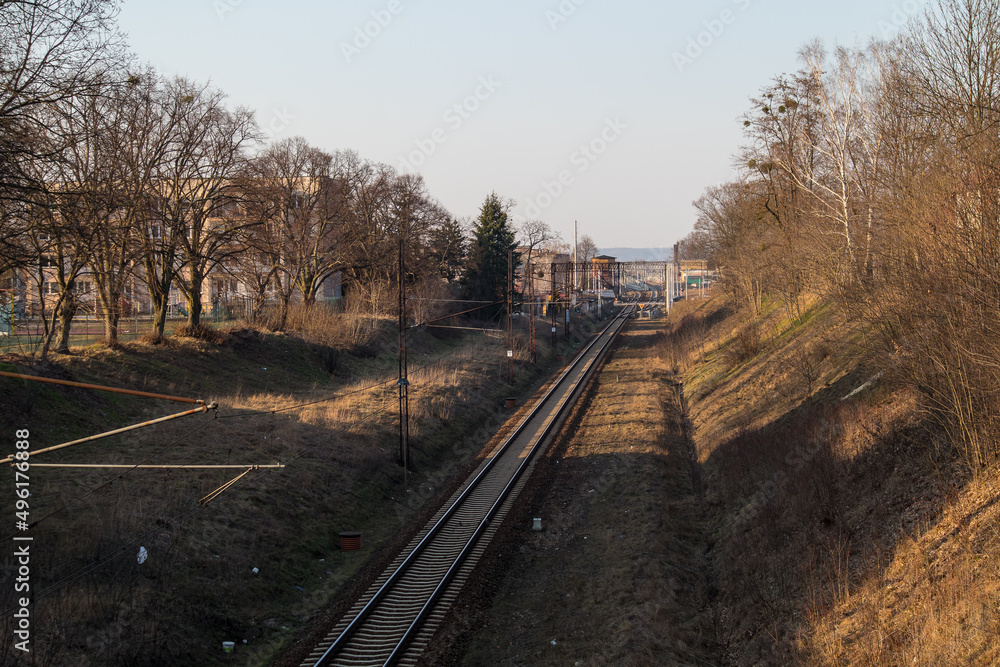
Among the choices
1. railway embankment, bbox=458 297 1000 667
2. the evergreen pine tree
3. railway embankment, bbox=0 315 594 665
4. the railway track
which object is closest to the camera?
railway embankment, bbox=458 297 1000 667

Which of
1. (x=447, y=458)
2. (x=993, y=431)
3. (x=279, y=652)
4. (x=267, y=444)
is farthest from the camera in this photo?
(x=447, y=458)

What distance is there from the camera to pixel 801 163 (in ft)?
110

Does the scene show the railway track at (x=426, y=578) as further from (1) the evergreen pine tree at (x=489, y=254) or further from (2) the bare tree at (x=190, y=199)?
(1) the evergreen pine tree at (x=489, y=254)

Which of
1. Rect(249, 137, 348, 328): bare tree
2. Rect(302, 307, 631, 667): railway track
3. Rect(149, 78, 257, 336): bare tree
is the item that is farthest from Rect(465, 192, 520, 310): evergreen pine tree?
Rect(302, 307, 631, 667): railway track

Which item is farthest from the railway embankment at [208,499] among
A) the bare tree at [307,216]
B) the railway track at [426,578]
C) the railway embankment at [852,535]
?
the bare tree at [307,216]

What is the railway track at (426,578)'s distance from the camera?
11047 mm

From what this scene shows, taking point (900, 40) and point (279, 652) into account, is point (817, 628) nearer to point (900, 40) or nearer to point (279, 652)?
point (279, 652)

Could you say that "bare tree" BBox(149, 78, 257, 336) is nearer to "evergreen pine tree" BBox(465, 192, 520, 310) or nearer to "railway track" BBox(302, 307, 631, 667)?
"railway track" BBox(302, 307, 631, 667)

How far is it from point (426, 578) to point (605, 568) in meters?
3.56

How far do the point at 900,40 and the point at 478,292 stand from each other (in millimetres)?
49932

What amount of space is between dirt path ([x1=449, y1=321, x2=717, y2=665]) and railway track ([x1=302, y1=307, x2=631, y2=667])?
2.18ft

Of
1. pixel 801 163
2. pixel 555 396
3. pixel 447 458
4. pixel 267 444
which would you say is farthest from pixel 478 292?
pixel 267 444

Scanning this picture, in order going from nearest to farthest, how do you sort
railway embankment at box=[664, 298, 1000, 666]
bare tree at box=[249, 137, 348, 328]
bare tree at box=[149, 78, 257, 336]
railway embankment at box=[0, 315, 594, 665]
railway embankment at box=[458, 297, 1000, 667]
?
railway embankment at box=[664, 298, 1000, 666]
railway embankment at box=[458, 297, 1000, 667]
railway embankment at box=[0, 315, 594, 665]
bare tree at box=[149, 78, 257, 336]
bare tree at box=[249, 137, 348, 328]

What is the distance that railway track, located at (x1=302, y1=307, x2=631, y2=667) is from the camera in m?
11.0
